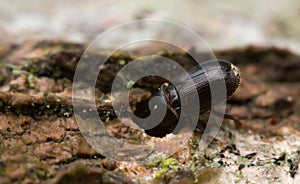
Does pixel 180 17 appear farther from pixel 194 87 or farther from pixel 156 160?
pixel 156 160

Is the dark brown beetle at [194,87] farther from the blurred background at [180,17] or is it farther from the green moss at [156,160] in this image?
the blurred background at [180,17]

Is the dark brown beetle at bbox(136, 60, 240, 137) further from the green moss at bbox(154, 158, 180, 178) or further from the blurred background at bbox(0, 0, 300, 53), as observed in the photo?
the blurred background at bbox(0, 0, 300, 53)

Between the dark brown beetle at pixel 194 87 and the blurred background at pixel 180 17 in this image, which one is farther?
the blurred background at pixel 180 17

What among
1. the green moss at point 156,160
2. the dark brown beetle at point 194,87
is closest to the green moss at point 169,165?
the green moss at point 156,160

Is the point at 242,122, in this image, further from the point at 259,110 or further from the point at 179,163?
the point at 179,163

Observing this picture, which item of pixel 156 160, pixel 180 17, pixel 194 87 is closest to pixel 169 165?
pixel 156 160

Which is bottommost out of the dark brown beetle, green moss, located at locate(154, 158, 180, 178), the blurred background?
green moss, located at locate(154, 158, 180, 178)

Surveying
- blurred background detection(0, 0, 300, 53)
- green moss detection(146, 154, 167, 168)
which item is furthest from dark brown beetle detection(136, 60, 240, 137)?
blurred background detection(0, 0, 300, 53)
